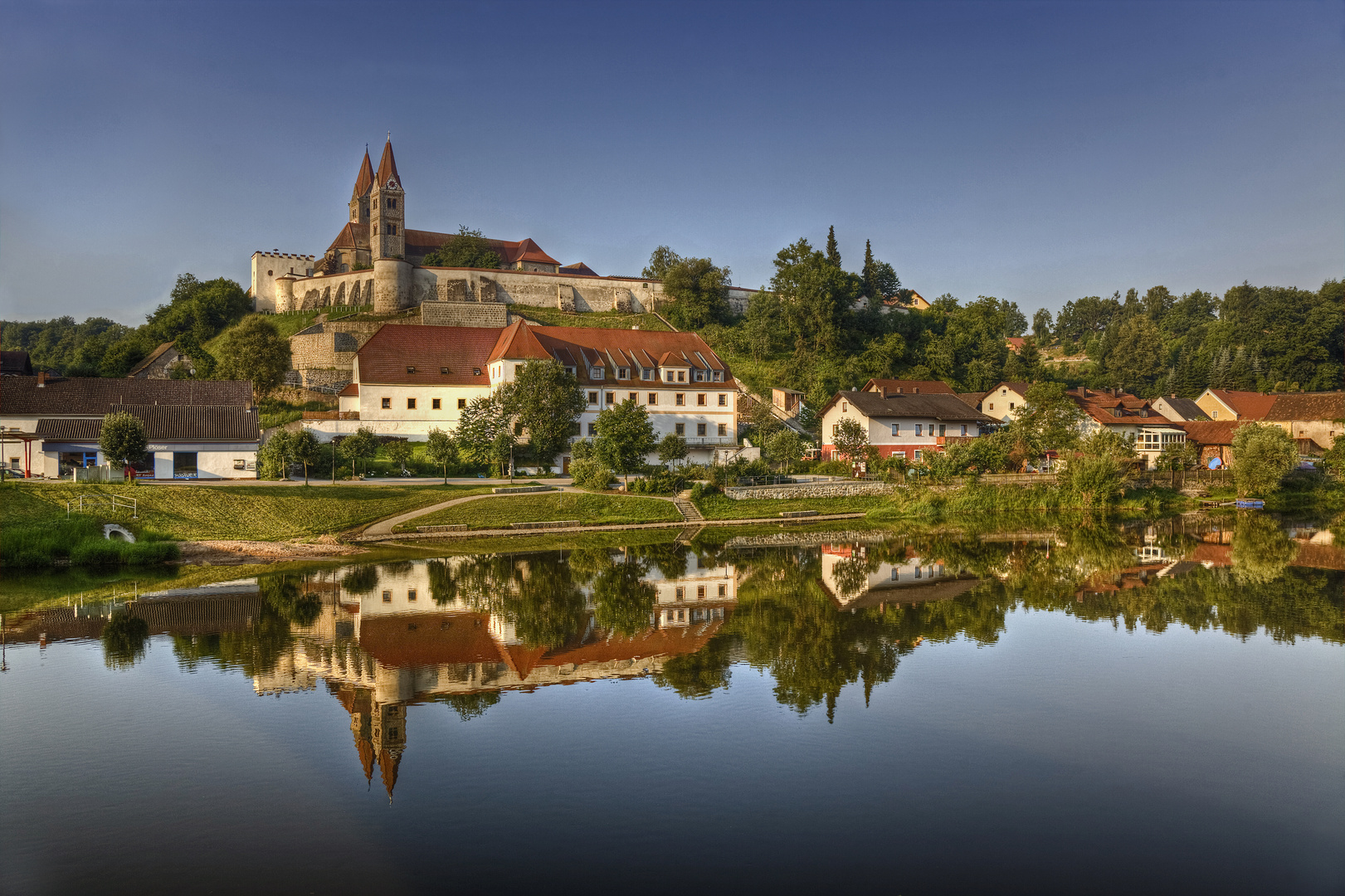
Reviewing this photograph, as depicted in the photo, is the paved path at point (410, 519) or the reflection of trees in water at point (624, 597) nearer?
the reflection of trees in water at point (624, 597)

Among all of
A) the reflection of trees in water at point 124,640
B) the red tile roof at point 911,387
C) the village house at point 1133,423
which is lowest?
the reflection of trees in water at point 124,640

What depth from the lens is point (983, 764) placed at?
40.0 ft

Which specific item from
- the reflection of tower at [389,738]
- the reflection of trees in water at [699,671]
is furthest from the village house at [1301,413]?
the reflection of tower at [389,738]

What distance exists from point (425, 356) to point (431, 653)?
1548 inches

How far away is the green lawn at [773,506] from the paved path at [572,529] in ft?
1.27

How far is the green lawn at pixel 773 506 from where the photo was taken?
40188mm

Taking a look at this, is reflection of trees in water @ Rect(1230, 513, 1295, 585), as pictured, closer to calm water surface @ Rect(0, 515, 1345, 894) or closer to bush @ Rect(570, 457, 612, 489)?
calm water surface @ Rect(0, 515, 1345, 894)

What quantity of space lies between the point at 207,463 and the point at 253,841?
34.2 meters

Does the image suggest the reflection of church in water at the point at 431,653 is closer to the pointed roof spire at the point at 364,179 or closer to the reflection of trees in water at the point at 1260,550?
the reflection of trees in water at the point at 1260,550

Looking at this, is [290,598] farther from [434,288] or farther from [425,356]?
[434,288]

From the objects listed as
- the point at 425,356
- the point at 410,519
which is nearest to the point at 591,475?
the point at 410,519

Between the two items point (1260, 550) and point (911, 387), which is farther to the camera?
point (911, 387)

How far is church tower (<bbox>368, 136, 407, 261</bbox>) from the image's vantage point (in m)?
85.5

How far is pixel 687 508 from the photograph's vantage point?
40.2m
